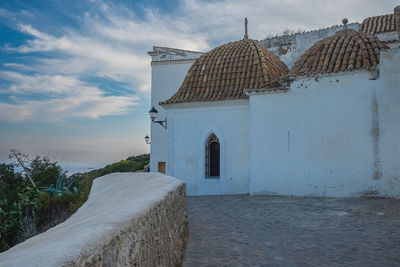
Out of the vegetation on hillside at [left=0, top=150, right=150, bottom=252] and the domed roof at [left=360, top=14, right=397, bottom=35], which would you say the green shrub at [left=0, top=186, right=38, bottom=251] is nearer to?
the vegetation on hillside at [left=0, top=150, right=150, bottom=252]

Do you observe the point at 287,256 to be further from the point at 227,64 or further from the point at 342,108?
the point at 227,64

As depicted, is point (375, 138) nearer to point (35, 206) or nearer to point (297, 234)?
point (297, 234)

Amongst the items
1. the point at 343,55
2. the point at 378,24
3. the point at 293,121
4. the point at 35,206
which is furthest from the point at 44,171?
the point at 378,24

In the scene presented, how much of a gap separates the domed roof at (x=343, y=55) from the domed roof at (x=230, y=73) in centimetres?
164

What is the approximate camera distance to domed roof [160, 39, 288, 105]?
12855 mm

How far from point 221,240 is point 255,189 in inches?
237

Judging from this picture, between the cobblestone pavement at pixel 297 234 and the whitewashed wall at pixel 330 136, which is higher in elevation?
the whitewashed wall at pixel 330 136

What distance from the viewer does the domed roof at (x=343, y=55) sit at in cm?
1032

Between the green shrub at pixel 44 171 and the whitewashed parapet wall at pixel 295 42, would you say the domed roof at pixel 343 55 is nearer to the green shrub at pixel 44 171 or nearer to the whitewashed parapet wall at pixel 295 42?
the whitewashed parapet wall at pixel 295 42

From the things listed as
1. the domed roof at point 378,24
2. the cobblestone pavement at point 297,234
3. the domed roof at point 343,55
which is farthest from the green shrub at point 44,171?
the domed roof at point 378,24

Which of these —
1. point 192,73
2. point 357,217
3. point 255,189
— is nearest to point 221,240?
point 357,217

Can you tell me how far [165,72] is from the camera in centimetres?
2078

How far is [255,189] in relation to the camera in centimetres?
1135

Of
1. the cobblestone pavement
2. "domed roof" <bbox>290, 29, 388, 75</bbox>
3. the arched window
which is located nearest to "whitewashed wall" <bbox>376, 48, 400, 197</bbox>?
"domed roof" <bbox>290, 29, 388, 75</bbox>
